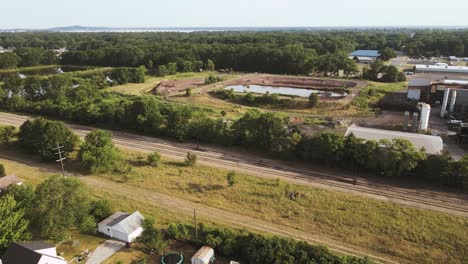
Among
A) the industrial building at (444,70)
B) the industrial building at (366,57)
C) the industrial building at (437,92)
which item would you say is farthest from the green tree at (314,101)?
the industrial building at (366,57)

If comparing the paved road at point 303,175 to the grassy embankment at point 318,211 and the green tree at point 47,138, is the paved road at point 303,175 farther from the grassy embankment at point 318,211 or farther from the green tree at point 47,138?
the green tree at point 47,138

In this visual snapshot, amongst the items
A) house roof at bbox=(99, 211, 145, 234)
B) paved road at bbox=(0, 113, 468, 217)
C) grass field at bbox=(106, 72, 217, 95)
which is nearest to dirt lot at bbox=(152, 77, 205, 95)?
grass field at bbox=(106, 72, 217, 95)

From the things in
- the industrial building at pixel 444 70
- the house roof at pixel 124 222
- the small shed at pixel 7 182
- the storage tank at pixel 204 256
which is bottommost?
the storage tank at pixel 204 256

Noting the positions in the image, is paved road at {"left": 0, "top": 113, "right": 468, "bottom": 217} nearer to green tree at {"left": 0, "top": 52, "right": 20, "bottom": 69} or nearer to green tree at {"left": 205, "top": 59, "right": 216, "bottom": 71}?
green tree at {"left": 205, "top": 59, "right": 216, "bottom": 71}

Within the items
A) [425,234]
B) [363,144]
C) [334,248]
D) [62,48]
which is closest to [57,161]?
[334,248]

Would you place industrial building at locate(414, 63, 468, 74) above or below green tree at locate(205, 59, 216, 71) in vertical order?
above
